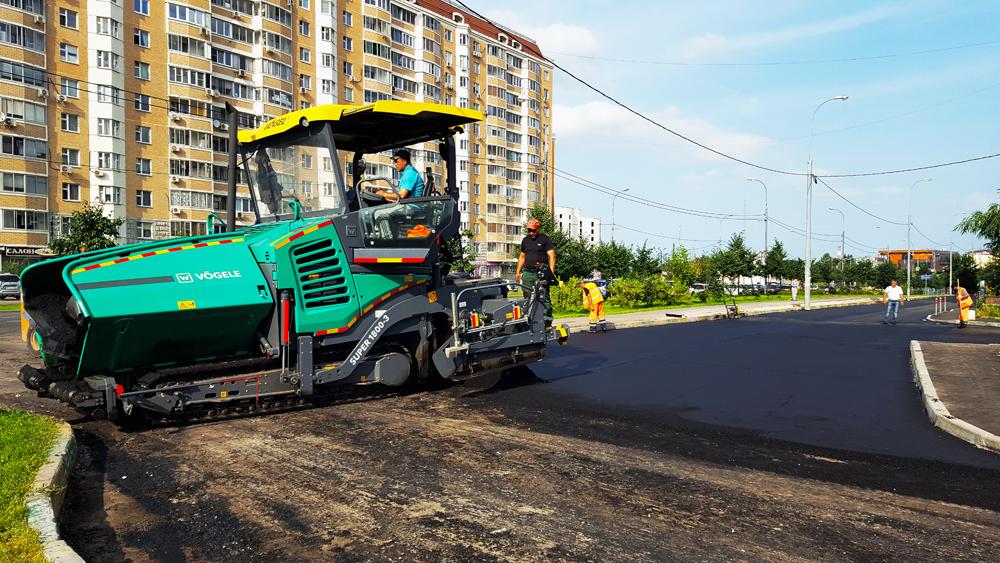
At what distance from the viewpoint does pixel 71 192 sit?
1891 inches

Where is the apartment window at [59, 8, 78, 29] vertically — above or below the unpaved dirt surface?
above

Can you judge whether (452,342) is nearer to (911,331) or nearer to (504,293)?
(504,293)

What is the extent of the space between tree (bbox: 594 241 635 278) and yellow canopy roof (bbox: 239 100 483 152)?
4501 centimetres

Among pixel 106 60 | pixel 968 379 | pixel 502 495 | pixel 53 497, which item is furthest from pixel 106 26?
pixel 502 495

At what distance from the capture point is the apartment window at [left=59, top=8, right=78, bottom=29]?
155 feet

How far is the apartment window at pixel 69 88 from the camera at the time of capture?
47.5m

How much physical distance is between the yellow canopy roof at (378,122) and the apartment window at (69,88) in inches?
1883

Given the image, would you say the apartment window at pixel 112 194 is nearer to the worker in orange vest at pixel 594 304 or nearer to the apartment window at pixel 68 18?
the apartment window at pixel 68 18

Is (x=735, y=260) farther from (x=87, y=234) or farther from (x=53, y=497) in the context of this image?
(x=53, y=497)

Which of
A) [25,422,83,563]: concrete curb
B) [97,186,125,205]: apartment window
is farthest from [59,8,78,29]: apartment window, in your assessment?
[25,422,83,563]: concrete curb

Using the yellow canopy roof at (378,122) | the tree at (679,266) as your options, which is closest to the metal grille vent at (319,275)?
the yellow canopy roof at (378,122)

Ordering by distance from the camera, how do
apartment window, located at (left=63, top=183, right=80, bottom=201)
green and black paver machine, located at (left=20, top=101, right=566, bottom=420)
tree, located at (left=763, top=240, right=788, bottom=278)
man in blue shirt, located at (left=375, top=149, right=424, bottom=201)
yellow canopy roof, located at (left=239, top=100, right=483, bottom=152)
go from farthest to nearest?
tree, located at (left=763, top=240, right=788, bottom=278) < apartment window, located at (left=63, top=183, right=80, bottom=201) < man in blue shirt, located at (left=375, top=149, right=424, bottom=201) < yellow canopy roof, located at (left=239, top=100, right=483, bottom=152) < green and black paver machine, located at (left=20, top=101, right=566, bottom=420)

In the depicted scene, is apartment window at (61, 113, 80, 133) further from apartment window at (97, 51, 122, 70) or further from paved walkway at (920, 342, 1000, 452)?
paved walkway at (920, 342, 1000, 452)

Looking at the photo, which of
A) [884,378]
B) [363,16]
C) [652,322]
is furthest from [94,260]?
[363,16]
